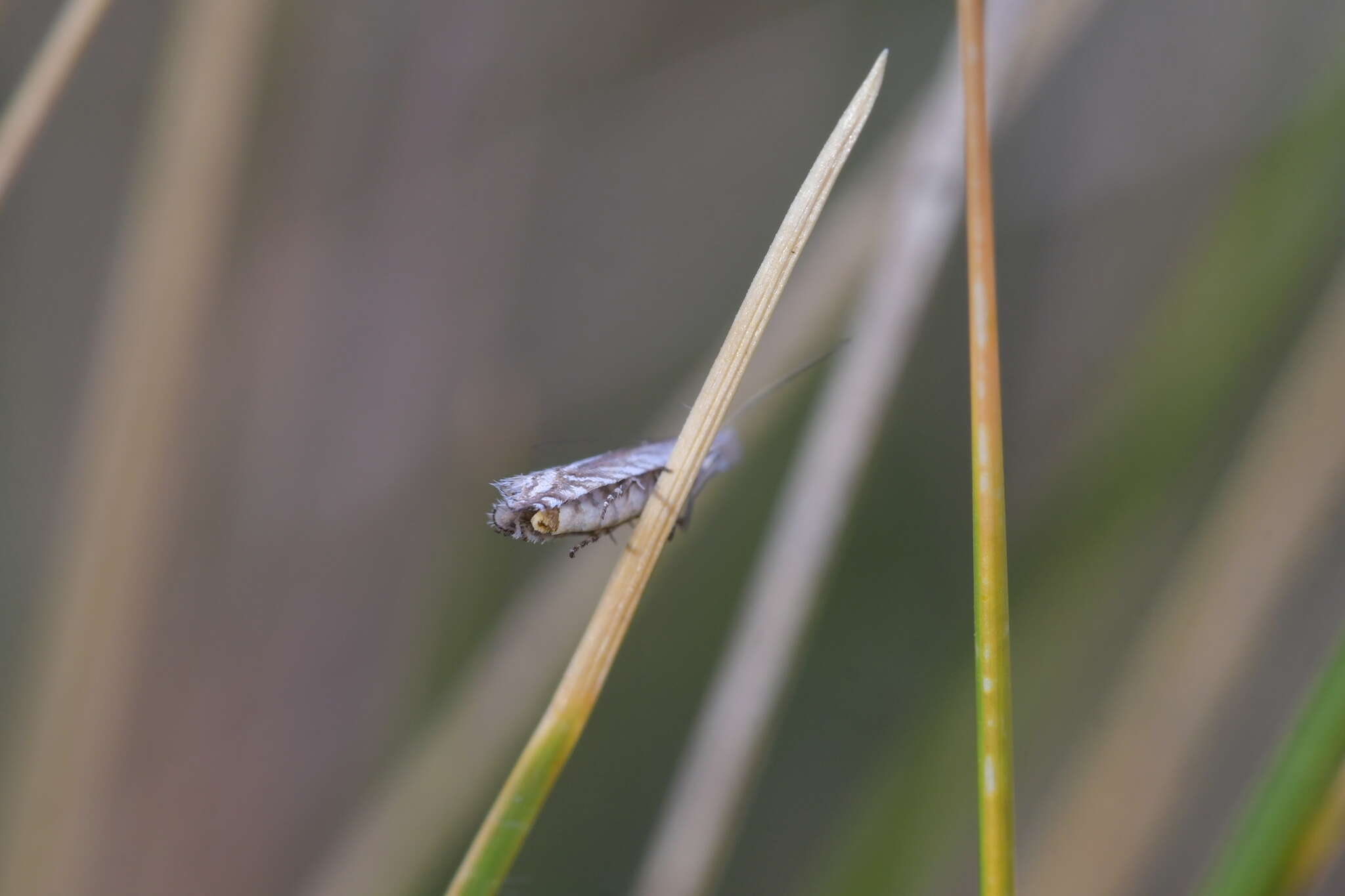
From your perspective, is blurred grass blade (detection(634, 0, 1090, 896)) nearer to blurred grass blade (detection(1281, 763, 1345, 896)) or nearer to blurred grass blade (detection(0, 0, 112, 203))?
blurred grass blade (detection(1281, 763, 1345, 896))

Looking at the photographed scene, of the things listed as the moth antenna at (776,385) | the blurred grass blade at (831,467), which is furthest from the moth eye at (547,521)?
the blurred grass blade at (831,467)

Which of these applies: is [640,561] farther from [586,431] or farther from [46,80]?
[586,431]

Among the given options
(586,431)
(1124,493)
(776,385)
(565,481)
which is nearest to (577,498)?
(565,481)

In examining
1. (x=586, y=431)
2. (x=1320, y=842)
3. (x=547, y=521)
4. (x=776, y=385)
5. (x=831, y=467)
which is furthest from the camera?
(x=586, y=431)

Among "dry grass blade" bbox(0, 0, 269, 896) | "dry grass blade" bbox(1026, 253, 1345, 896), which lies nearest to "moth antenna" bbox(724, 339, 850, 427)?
"dry grass blade" bbox(1026, 253, 1345, 896)

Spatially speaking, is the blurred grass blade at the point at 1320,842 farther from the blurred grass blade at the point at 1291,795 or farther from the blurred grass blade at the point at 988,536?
the blurred grass blade at the point at 988,536

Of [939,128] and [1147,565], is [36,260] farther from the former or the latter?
[1147,565]
